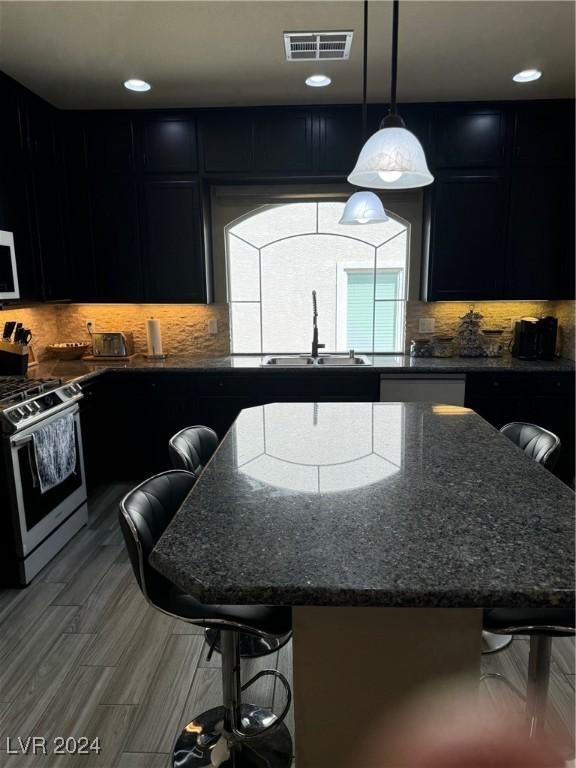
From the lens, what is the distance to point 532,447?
200cm

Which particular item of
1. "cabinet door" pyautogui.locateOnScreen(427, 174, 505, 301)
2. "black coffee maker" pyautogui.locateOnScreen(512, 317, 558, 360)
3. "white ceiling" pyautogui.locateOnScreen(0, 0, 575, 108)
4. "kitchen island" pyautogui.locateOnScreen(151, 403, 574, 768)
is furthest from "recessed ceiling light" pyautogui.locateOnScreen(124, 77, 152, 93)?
"black coffee maker" pyautogui.locateOnScreen(512, 317, 558, 360)

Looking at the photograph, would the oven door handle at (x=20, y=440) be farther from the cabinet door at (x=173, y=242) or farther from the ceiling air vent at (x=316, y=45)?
the ceiling air vent at (x=316, y=45)

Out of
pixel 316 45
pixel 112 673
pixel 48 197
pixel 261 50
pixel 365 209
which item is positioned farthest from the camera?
pixel 48 197

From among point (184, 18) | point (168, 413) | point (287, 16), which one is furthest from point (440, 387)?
point (184, 18)

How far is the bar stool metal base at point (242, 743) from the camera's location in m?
1.58

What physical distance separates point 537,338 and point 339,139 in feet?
6.90

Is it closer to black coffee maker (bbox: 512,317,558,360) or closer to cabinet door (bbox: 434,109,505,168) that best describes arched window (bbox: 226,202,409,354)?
cabinet door (bbox: 434,109,505,168)

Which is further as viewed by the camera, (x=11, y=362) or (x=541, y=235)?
(x=541, y=235)

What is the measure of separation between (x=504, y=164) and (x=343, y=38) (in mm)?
1698

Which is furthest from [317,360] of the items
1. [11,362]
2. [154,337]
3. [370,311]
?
[11,362]

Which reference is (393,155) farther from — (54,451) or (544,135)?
(544,135)

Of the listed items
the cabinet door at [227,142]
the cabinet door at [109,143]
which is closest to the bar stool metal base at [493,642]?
the cabinet door at [227,142]

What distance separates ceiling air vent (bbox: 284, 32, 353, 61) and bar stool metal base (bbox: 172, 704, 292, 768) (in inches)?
118

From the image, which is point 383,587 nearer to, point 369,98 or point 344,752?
point 344,752
